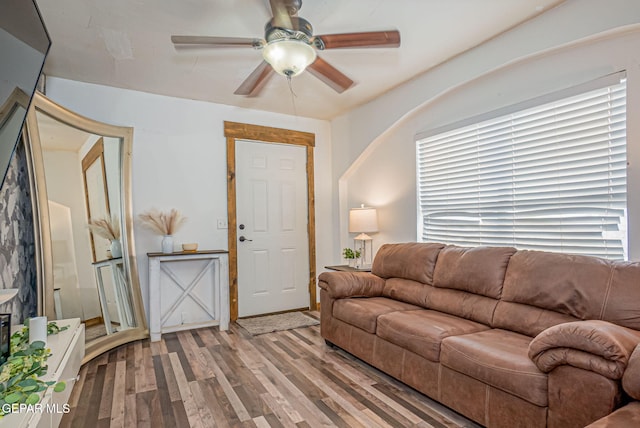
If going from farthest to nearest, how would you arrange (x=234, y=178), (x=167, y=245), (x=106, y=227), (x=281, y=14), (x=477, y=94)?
(x=234, y=178)
(x=167, y=245)
(x=106, y=227)
(x=477, y=94)
(x=281, y=14)

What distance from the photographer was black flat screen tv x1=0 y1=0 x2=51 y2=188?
1367 mm

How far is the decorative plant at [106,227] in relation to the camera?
315 centimetres

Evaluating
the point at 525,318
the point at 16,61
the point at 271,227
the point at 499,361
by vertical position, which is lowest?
the point at 499,361

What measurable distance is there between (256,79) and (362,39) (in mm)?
907

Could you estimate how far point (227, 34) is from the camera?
8.80ft

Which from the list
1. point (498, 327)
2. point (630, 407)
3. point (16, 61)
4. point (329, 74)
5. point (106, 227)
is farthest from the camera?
point (106, 227)

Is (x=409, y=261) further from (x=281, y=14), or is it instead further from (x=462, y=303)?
(x=281, y=14)

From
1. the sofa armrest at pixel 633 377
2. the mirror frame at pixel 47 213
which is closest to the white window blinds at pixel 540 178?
the sofa armrest at pixel 633 377

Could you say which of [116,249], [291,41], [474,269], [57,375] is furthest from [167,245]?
[474,269]

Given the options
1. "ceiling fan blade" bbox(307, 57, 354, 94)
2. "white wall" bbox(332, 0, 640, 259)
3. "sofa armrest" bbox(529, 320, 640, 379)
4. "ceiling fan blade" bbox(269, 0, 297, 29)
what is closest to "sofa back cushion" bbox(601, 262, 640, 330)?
"sofa armrest" bbox(529, 320, 640, 379)

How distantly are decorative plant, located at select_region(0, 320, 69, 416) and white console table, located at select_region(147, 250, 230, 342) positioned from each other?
183 cm

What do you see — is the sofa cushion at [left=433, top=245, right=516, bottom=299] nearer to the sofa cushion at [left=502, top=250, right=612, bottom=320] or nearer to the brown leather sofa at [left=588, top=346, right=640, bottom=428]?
the sofa cushion at [left=502, top=250, right=612, bottom=320]

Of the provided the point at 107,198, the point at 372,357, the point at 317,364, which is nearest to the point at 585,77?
the point at 372,357

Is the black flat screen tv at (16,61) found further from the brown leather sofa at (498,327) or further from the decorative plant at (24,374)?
the brown leather sofa at (498,327)
